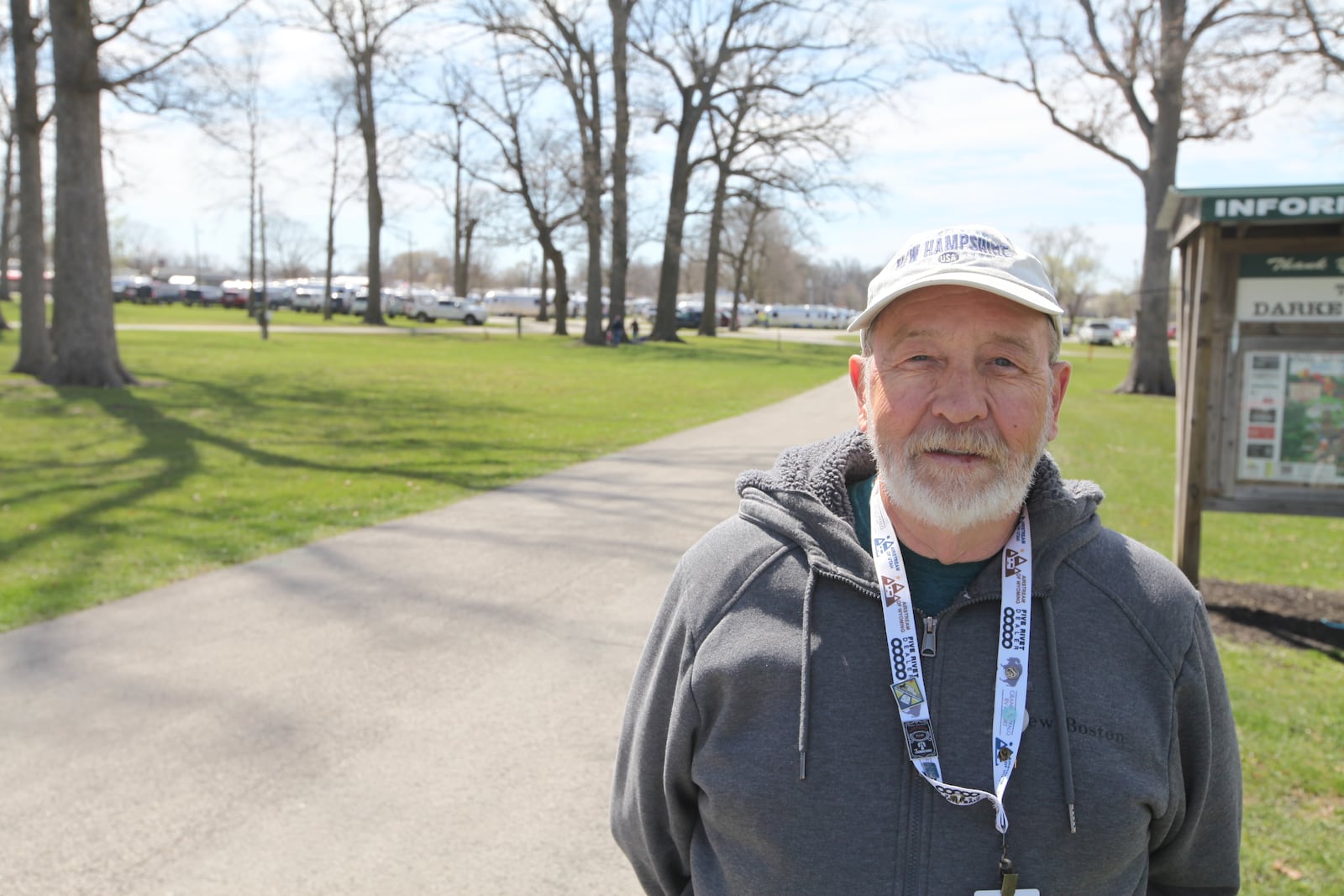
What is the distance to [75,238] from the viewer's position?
18906 mm

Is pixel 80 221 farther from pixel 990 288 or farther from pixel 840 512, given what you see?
pixel 990 288

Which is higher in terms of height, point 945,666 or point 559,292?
point 559,292

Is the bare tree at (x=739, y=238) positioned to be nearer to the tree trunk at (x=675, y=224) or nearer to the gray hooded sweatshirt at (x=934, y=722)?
the tree trunk at (x=675, y=224)

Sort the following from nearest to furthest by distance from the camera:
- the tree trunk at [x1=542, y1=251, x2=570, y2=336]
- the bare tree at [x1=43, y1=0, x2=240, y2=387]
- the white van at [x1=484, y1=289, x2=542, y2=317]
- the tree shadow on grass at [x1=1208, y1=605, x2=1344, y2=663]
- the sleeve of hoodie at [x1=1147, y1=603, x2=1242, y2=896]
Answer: the sleeve of hoodie at [x1=1147, y1=603, x2=1242, y2=896], the tree shadow on grass at [x1=1208, y1=605, x2=1344, y2=663], the bare tree at [x1=43, y1=0, x2=240, y2=387], the tree trunk at [x1=542, y1=251, x2=570, y2=336], the white van at [x1=484, y1=289, x2=542, y2=317]

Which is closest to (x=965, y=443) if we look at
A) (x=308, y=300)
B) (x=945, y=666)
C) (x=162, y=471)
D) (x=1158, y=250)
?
(x=945, y=666)

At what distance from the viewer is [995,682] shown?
1.86 metres

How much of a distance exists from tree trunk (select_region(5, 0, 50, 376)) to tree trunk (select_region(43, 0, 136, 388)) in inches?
47.7

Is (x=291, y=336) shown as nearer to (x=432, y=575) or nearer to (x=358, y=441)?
(x=358, y=441)

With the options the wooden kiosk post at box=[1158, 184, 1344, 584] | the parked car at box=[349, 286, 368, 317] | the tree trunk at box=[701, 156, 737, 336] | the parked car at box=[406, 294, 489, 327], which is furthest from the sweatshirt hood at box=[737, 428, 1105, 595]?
the parked car at box=[349, 286, 368, 317]

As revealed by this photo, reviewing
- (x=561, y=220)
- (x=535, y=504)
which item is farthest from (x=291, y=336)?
(x=535, y=504)

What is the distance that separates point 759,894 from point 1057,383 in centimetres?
112

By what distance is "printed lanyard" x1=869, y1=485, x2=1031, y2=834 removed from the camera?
1798mm

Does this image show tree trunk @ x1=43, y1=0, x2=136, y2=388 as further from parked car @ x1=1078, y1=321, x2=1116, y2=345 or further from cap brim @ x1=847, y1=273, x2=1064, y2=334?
parked car @ x1=1078, y1=321, x2=1116, y2=345

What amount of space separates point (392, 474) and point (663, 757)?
1006 centimetres
